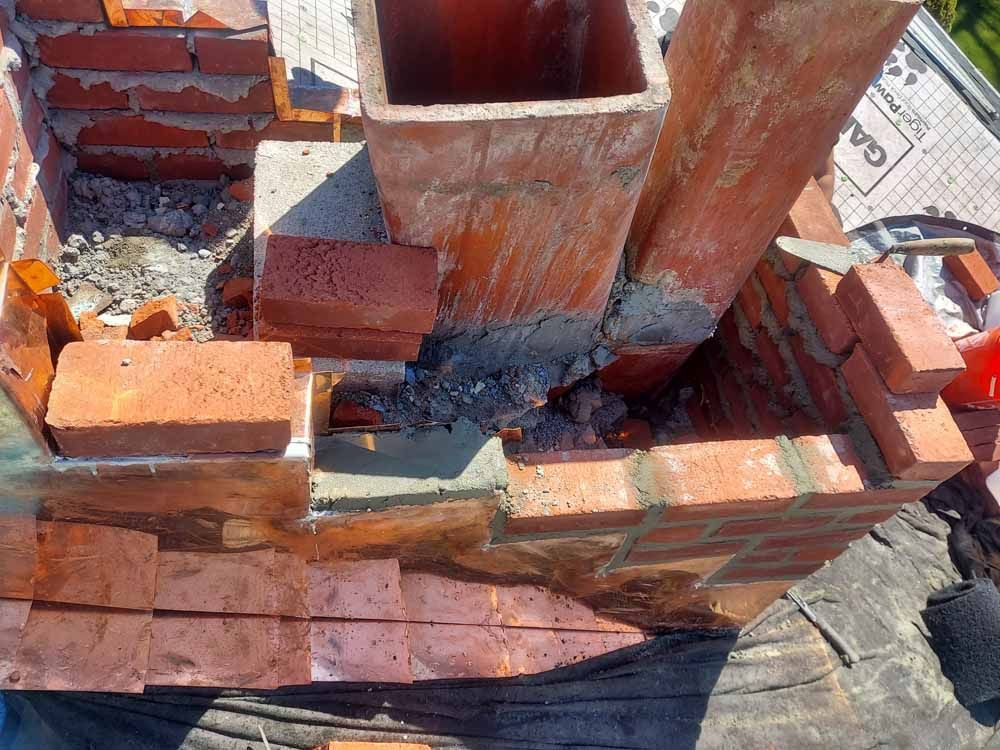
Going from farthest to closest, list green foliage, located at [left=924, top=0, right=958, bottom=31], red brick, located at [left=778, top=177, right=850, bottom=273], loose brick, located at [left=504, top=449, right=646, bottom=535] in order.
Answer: green foliage, located at [left=924, top=0, right=958, bottom=31] → red brick, located at [left=778, top=177, right=850, bottom=273] → loose brick, located at [left=504, top=449, right=646, bottom=535]

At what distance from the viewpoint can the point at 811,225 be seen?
2689mm

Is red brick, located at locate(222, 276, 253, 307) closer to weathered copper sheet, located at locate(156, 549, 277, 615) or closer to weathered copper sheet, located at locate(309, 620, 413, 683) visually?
weathered copper sheet, located at locate(156, 549, 277, 615)

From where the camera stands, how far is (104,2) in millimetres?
2379

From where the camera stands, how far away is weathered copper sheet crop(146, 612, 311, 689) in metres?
1.84

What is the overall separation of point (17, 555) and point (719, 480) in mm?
1812

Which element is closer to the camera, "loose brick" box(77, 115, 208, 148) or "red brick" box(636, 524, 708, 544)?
"red brick" box(636, 524, 708, 544)

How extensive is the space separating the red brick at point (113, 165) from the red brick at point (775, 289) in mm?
2472

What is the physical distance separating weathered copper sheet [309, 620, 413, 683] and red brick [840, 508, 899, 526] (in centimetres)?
146

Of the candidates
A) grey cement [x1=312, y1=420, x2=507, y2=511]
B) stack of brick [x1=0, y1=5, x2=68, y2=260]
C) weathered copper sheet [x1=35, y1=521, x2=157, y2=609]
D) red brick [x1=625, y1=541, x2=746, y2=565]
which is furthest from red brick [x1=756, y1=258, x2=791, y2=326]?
stack of brick [x1=0, y1=5, x2=68, y2=260]

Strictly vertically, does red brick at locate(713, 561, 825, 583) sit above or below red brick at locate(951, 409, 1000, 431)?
above

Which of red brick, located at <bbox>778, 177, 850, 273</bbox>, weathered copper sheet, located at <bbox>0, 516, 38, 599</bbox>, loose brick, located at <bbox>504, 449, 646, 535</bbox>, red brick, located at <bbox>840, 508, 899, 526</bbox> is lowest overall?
weathered copper sheet, located at <bbox>0, 516, 38, 599</bbox>

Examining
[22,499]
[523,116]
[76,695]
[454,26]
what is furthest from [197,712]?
[454,26]

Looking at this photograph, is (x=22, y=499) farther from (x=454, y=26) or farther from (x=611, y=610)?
(x=611, y=610)

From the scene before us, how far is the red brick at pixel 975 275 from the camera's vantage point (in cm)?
508
